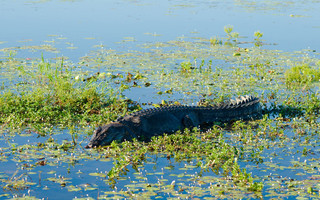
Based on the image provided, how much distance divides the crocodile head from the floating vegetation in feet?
0.57

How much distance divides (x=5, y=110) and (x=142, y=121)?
298 cm

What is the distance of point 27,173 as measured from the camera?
6.84 m

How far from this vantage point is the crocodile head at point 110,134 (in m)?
8.01

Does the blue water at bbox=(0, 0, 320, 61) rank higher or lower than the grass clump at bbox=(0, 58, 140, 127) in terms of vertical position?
higher

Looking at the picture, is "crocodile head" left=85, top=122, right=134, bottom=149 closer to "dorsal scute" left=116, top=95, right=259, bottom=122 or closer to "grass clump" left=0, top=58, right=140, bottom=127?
"dorsal scute" left=116, top=95, right=259, bottom=122

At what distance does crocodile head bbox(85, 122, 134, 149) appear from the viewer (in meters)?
8.01

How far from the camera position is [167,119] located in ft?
29.5

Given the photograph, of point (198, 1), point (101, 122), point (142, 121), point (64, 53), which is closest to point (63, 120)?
point (101, 122)

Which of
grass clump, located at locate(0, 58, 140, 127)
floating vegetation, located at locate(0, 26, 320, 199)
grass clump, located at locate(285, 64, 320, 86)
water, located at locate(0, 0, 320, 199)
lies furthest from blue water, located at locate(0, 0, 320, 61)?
grass clump, located at locate(0, 58, 140, 127)

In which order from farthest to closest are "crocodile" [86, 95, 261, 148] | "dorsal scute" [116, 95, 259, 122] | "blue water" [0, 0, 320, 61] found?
"blue water" [0, 0, 320, 61]
"dorsal scute" [116, 95, 259, 122]
"crocodile" [86, 95, 261, 148]

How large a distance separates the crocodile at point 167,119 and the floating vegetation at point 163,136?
0.84ft

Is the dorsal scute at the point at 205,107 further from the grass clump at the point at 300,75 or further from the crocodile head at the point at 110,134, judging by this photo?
the grass clump at the point at 300,75

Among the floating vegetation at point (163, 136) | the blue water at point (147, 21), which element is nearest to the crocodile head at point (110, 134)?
the floating vegetation at point (163, 136)

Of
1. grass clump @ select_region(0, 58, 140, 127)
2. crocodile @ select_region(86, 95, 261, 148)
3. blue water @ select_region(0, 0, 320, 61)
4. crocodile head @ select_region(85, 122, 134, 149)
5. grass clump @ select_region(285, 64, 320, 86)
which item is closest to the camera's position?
crocodile head @ select_region(85, 122, 134, 149)
